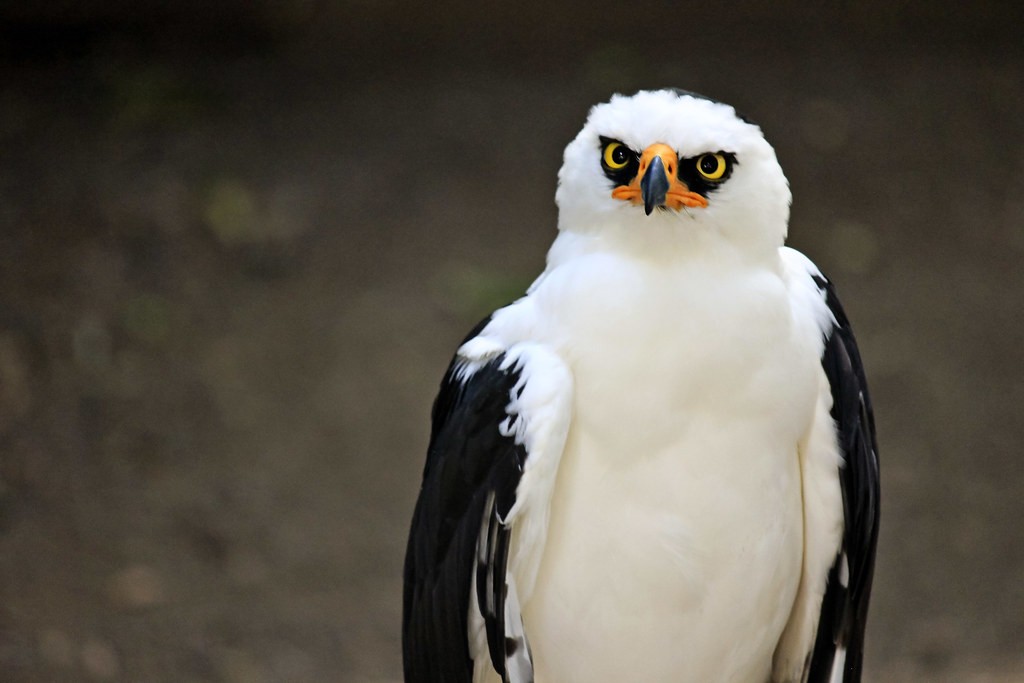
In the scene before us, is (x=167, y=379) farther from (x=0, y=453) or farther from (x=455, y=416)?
(x=455, y=416)

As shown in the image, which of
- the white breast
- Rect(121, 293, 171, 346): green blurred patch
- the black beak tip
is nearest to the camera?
the black beak tip

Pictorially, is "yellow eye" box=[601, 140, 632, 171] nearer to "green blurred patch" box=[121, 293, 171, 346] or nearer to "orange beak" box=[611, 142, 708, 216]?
"orange beak" box=[611, 142, 708, 216]

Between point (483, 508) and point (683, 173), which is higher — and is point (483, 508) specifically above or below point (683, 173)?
below

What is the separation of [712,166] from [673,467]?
1.87ft

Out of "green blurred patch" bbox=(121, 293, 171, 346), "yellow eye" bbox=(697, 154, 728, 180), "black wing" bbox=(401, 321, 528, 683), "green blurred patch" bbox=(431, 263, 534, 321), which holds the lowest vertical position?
"black wing" bbox=(401, 321, 528, 683)

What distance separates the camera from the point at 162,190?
21.2 ft

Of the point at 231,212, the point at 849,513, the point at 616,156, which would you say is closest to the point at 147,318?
the point at 231,212

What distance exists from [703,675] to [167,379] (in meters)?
3.67

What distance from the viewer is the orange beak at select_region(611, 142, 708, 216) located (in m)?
2.24

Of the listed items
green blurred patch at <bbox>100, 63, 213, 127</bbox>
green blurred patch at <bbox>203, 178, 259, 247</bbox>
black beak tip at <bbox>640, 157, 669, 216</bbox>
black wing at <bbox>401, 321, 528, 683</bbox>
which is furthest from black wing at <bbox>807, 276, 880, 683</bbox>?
green blurred patch at <bbox>100, 63, 213, 127</bbox>

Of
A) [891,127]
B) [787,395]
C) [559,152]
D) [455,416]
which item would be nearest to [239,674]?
[455,416]

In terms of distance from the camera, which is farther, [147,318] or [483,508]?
[147,318]

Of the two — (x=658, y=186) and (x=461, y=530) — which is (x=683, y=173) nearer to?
(x=658, y=186)

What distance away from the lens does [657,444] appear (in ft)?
7.78
